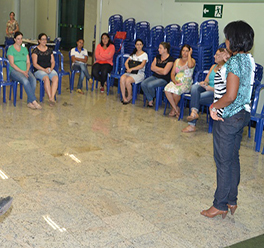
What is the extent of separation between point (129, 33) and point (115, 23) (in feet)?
1.73

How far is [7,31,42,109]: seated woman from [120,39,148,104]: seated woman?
164 cm

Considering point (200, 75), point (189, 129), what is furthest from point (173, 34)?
point (189, 129)

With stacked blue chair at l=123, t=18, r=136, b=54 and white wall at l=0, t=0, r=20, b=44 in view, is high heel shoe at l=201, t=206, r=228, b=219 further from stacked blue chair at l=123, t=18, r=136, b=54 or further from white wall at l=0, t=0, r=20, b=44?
white wall at l=0, t=0, r=20, b=44

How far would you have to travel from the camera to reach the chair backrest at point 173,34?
8.50m

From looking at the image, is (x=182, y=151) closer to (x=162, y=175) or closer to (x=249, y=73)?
(x=162, y=175)

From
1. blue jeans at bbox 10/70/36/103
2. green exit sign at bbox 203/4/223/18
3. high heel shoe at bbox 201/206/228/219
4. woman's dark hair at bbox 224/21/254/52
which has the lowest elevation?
high heel shoe at bbox 201/206/228/219

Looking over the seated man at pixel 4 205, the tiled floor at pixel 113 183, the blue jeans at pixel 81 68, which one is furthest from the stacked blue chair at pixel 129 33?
the seated man at pixel 4 205

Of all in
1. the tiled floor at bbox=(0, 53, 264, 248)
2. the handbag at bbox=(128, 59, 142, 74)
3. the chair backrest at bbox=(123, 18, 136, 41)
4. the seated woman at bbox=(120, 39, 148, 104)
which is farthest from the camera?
the chair backrest at bbox=(123, 18, 136, 41)

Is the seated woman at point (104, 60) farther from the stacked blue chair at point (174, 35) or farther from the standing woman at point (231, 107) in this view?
the standing woman at point (231, 107)

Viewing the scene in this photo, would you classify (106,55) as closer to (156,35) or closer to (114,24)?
(156,35)

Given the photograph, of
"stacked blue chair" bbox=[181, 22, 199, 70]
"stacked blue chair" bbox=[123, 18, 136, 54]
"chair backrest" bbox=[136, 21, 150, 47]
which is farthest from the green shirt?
"stacked blue chair" bbox=[181, 22, 199, 70]

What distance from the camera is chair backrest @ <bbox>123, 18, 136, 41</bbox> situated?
9.39 metres

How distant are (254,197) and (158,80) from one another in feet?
12.5

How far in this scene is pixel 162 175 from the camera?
4688 mm
